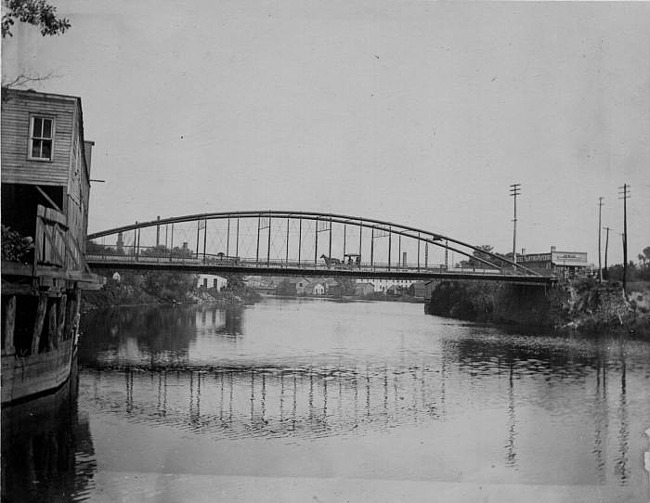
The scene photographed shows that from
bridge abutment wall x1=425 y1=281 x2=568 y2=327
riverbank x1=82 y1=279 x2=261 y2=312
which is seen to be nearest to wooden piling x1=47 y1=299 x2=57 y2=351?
riverbank x1=82 y1=279 x2=261 y2=312

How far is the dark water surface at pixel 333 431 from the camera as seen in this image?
787cm

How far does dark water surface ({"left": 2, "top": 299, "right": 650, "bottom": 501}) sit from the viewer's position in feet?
25.8

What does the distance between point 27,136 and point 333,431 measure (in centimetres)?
695

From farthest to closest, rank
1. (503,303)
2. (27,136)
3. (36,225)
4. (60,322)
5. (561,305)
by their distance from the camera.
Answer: (503,303) → (561,305) → (60,322) → (27,136) → (36,225)

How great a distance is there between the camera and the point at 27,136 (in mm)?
9828

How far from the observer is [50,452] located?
880 cm

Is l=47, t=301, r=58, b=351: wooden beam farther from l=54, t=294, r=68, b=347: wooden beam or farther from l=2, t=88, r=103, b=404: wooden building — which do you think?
l=54, t=294, r=68, b=347: wooden beam

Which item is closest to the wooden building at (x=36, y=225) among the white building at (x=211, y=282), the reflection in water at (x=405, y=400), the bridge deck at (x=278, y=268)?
the reflection in water at (x=405, y=400)

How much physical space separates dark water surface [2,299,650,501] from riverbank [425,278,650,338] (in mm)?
6137

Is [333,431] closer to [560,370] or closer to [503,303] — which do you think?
[560,370]

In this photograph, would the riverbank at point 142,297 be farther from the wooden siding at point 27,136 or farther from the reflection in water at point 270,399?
the wooden siding at point 27,136

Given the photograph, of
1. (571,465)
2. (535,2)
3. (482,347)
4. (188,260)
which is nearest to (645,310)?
(482,347)

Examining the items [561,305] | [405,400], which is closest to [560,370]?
[405,400]

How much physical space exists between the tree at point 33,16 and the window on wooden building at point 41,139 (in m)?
2.48
